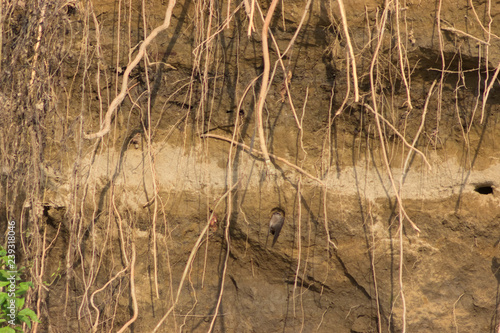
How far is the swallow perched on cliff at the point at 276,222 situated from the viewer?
193 centimetres

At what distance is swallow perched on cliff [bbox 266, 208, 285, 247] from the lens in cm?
193

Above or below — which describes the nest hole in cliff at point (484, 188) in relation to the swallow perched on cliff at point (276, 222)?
above

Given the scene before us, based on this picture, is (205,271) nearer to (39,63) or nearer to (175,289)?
(175,289)

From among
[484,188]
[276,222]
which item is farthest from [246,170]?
[484,188]

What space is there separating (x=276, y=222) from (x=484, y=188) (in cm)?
83

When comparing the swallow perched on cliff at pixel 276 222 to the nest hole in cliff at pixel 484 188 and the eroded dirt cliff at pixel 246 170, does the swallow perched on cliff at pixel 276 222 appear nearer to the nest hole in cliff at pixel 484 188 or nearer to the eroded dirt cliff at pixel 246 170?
the eroded dirt cliff at pixel 246 170

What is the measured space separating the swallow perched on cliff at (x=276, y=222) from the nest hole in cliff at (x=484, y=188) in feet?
2.50

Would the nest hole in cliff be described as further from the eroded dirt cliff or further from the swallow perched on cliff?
the swallow perched on cliff

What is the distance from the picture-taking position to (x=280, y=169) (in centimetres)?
194

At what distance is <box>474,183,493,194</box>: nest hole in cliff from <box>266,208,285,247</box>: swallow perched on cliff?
0.76m

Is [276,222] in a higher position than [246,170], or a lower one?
lower

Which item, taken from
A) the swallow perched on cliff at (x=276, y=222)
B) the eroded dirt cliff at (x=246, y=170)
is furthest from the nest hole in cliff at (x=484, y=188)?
the swallow perched on cliff at (x=276, y=222)

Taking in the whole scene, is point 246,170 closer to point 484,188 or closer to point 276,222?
point 276,222

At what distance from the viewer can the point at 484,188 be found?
192cm
